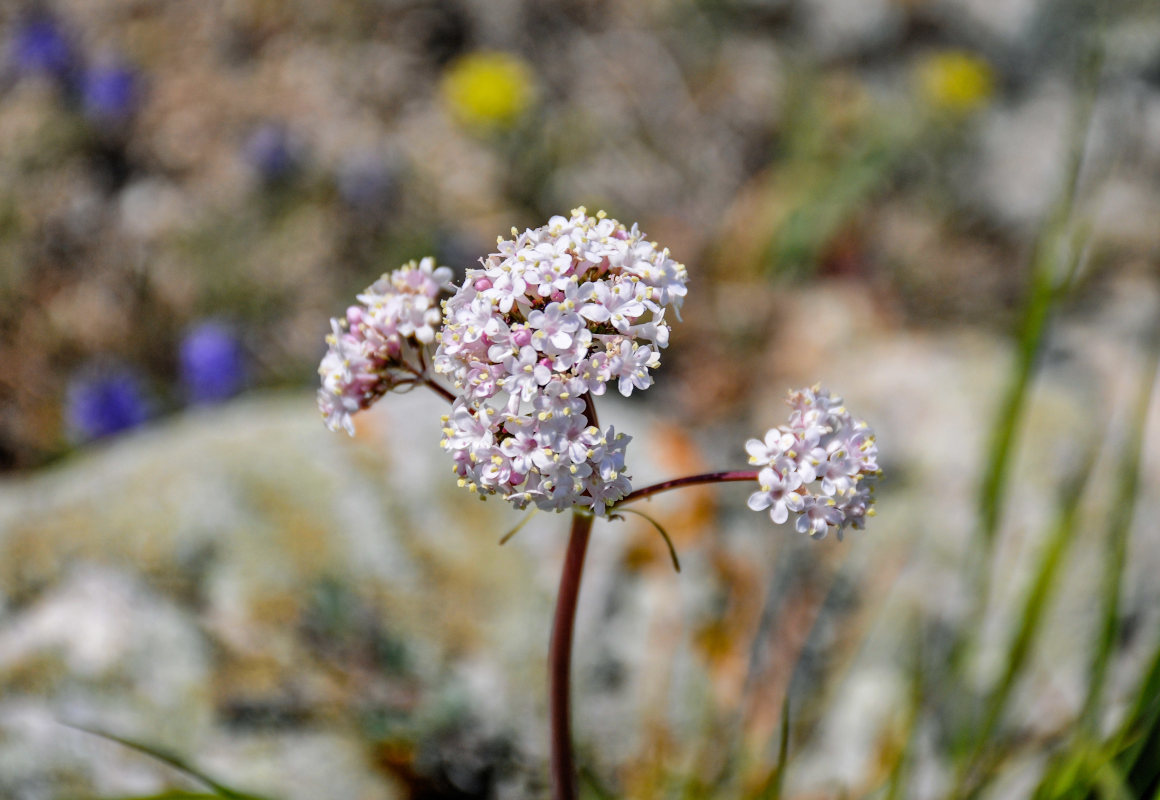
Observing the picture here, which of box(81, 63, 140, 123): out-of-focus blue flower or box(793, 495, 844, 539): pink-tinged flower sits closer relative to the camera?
box(793, 495, 844, 539): pink-tinged flower

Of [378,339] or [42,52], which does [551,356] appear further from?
[42,52]

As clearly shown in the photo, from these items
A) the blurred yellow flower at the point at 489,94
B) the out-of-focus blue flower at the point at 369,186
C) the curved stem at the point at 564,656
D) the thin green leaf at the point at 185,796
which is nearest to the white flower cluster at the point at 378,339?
the curved stem at the point at 564,656

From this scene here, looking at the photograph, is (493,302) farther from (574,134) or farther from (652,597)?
(574,134)

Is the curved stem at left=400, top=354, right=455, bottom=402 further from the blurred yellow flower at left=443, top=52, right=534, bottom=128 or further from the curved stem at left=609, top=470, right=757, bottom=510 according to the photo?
the blurred yellow flower at left=443, top=52, right=534, bottom=128

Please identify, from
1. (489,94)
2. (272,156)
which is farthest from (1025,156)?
(272,156)

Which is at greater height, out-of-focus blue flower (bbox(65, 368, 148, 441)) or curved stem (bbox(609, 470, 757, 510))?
out-of-focus blue flower (bbox(65, 368, 148, 441))

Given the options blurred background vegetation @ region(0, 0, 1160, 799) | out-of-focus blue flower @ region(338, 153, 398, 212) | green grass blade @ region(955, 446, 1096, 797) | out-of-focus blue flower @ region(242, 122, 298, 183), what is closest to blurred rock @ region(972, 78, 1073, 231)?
blurred background vegetation @ region(0, 0, 1160, 799)
